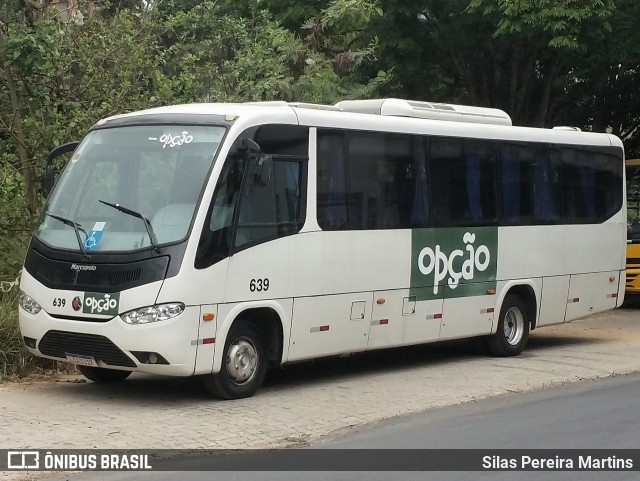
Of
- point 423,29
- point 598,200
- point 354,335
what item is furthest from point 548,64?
point 354,335

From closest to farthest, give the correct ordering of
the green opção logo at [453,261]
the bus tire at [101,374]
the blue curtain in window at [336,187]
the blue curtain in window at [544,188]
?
1. the bus tire at [101,374]
2. the blue curtain in window at [336,187]
3. the green opção logo at [453,261]
4. the blue curtain in window at [544,188]

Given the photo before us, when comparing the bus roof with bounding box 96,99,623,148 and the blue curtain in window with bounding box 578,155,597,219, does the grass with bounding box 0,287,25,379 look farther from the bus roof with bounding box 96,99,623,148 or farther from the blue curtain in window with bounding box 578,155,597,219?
the blue curtain in window with bounding box 578,155,597,219

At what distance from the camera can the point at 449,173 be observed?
14914 millimetres

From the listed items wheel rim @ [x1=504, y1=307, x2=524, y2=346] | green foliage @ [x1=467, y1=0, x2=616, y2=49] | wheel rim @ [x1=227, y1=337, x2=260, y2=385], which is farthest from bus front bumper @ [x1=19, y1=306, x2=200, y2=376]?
green foliage @ [x1=467, y1=0, x2=616, y2=49]

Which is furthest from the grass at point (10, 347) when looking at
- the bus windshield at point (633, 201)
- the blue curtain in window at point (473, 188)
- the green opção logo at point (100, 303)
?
the bus windshield at point (633, 201)

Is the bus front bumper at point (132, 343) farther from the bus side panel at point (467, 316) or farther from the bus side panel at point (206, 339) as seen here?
the bus side panel at point (467, 316)

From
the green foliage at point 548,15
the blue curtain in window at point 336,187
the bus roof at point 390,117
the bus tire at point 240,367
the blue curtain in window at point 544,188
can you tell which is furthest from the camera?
the green foliage at point 548,15

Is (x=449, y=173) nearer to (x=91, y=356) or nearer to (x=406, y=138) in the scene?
(x=406, y=138)

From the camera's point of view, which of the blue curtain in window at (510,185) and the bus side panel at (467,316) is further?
the blue curtain in window at (510,185)

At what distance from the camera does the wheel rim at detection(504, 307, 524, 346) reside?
16.0 m

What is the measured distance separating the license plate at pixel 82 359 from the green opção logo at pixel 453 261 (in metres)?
4.18

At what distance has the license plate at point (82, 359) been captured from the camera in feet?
37.4

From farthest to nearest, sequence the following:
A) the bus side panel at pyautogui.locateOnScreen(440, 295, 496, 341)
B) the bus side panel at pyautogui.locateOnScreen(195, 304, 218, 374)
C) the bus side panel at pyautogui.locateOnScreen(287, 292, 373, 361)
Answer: the bus side panel at pyautogui.locateOnScreen(440, 295, 496, 341) → the bus side panel at pyautogui.locateOnScreen(287, 292, 373, 361) → the bus side panel at pyautogui.locateOnScreen(195, 304, 218, 374)

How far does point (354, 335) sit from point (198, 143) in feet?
9.36
